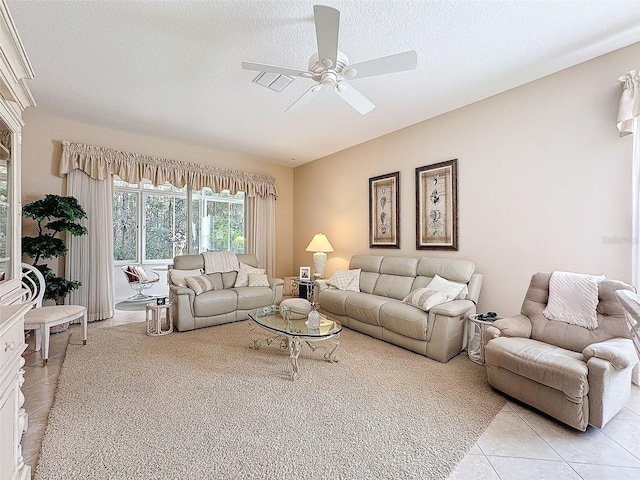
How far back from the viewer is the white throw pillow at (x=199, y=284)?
3971 mm

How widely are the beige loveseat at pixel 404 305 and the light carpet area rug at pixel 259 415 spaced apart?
20 cm

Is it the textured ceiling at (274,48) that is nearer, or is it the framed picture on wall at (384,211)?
the textured ceiling at (274,48)

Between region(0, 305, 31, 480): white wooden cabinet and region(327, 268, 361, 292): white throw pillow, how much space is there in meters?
3.36

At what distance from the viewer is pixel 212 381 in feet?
8.20

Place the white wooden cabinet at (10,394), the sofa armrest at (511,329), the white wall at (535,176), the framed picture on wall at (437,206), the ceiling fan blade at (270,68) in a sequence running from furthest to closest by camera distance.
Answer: the framed picture on wall at (437,206) < the white wall at (535,176) < the sofa armrest at (511,329) < the ceiling fan blade at (270,68) < the white wooden cabinet at (10,394)

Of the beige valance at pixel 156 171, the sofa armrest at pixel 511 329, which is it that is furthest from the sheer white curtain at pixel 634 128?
the beige valance at pixel 156 171

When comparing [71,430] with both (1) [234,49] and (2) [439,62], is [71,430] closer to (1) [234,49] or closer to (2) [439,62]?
(1) [234,49]

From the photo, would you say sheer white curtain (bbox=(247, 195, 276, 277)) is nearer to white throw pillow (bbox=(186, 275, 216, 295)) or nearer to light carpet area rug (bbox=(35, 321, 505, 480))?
white throw pillow (bbox=(186, 275, 216, 295))

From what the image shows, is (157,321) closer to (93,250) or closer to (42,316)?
(42,316)

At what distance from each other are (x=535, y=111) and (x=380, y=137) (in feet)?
6.77

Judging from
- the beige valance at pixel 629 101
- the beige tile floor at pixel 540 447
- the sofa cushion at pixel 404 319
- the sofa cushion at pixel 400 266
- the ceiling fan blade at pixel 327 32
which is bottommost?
the beige tile floor at pixel 540 447

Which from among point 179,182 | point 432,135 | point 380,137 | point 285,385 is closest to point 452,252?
point 432,135

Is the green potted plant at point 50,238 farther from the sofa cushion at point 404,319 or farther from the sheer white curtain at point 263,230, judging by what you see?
the sofa cushion at point 404,319

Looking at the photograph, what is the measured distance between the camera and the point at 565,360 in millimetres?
1925
